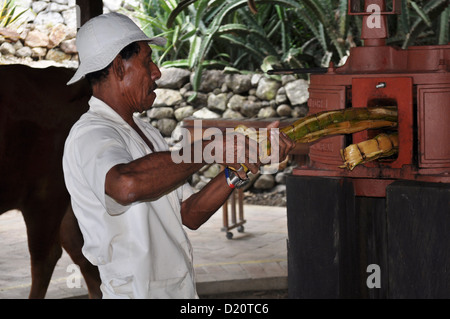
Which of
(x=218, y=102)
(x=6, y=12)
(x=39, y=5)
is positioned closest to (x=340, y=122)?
(x=6, y=12)

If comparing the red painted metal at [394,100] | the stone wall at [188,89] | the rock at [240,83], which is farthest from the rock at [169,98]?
the red painted metal at [394,100]

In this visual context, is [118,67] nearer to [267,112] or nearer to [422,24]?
[422,24]

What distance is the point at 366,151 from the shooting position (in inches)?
112

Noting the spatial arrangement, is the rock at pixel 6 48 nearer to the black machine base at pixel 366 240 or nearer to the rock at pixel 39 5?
the rock at pixel 39 5

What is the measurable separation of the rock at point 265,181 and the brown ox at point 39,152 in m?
4.51

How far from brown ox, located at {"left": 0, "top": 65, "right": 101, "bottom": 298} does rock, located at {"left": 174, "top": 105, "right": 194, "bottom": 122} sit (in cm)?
485

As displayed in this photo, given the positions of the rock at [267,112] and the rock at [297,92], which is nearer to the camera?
the rock at [297,92]

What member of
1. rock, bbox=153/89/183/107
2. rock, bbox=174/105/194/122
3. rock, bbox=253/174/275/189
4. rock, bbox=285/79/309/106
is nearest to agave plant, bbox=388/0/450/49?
rock, bbox=285/79/309/106

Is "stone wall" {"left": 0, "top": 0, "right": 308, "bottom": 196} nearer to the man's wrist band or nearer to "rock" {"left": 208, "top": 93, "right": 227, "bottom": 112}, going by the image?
"rock" {"left": 208, "top": 93, "right": 227, "bottom": 112}

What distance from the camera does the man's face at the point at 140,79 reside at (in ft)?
7.75

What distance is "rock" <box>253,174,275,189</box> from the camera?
8938 mm

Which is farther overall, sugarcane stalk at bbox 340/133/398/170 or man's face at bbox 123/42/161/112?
sugarcane stalk at bbox 340/133/398/170

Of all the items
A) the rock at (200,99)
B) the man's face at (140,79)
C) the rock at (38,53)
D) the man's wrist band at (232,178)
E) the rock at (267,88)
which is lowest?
the rock at (200,99)

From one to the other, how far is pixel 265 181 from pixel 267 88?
3.47ft
